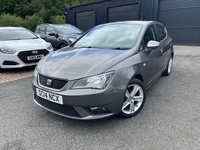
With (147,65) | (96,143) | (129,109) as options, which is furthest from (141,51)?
(96,143)

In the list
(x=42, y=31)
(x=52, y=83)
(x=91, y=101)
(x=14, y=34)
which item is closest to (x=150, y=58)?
(x=91, y=101)

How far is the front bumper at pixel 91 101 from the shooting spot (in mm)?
2119

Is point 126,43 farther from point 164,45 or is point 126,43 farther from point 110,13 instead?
point 110,13

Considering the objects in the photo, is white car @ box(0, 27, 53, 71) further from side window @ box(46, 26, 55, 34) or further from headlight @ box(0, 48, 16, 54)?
side window @ box(46, 26, 55, 34)

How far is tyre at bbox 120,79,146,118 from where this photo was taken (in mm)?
2545

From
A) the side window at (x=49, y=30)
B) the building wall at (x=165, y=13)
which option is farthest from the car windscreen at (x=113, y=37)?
the building wall at (x=165, y=13)

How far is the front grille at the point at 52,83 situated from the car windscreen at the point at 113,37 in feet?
3.71

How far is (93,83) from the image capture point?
216cm

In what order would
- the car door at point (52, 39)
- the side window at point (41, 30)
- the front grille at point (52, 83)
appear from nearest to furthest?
the front grille at point (52, 83)
the car door at point (52, 39)
the side window at point (41, 30)

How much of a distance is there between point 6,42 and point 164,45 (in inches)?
186

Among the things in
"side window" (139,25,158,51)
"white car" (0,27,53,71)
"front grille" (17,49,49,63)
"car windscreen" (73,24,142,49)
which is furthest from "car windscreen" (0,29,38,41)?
"side window" (139,25,158,51)

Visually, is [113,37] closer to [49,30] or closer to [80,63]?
[80,63]

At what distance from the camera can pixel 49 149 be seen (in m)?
2.04

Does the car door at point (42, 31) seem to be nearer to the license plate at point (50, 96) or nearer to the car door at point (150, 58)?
the car door at point (150, 58)
